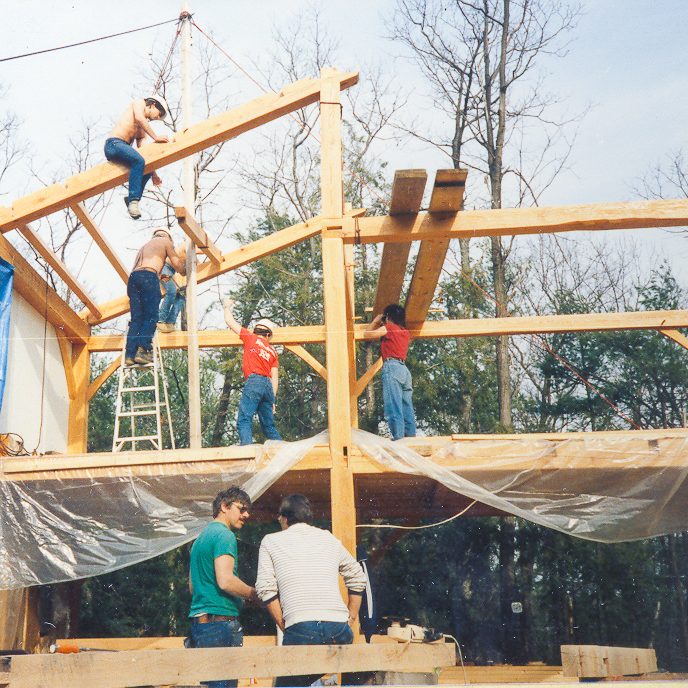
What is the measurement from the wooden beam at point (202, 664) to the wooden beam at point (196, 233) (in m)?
5.26

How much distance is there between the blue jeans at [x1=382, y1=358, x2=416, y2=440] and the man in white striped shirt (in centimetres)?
348

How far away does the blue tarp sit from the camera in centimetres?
802

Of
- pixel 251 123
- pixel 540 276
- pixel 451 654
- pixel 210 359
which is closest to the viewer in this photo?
pixel 451 654

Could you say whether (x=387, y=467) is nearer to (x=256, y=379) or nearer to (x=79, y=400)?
(x=256, y=379)

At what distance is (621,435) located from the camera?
7.54 meters

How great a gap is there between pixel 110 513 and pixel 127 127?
3468 mm

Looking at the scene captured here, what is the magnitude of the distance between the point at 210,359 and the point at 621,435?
11.8 meters

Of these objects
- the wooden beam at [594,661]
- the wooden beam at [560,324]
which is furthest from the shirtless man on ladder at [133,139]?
the wooden beam at [594,661]

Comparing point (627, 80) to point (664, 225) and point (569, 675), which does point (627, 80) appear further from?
point (569, 675)

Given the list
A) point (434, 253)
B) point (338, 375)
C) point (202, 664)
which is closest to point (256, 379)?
point (338, 375)

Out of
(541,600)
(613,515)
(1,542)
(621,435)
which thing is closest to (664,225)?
(621,435)

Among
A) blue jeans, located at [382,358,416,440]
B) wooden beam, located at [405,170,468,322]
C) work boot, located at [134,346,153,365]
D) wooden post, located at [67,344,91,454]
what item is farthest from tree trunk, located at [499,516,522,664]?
work boot, located at [134,346,153,365]

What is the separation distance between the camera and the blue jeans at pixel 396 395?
813 cm

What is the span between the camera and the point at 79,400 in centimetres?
1025
